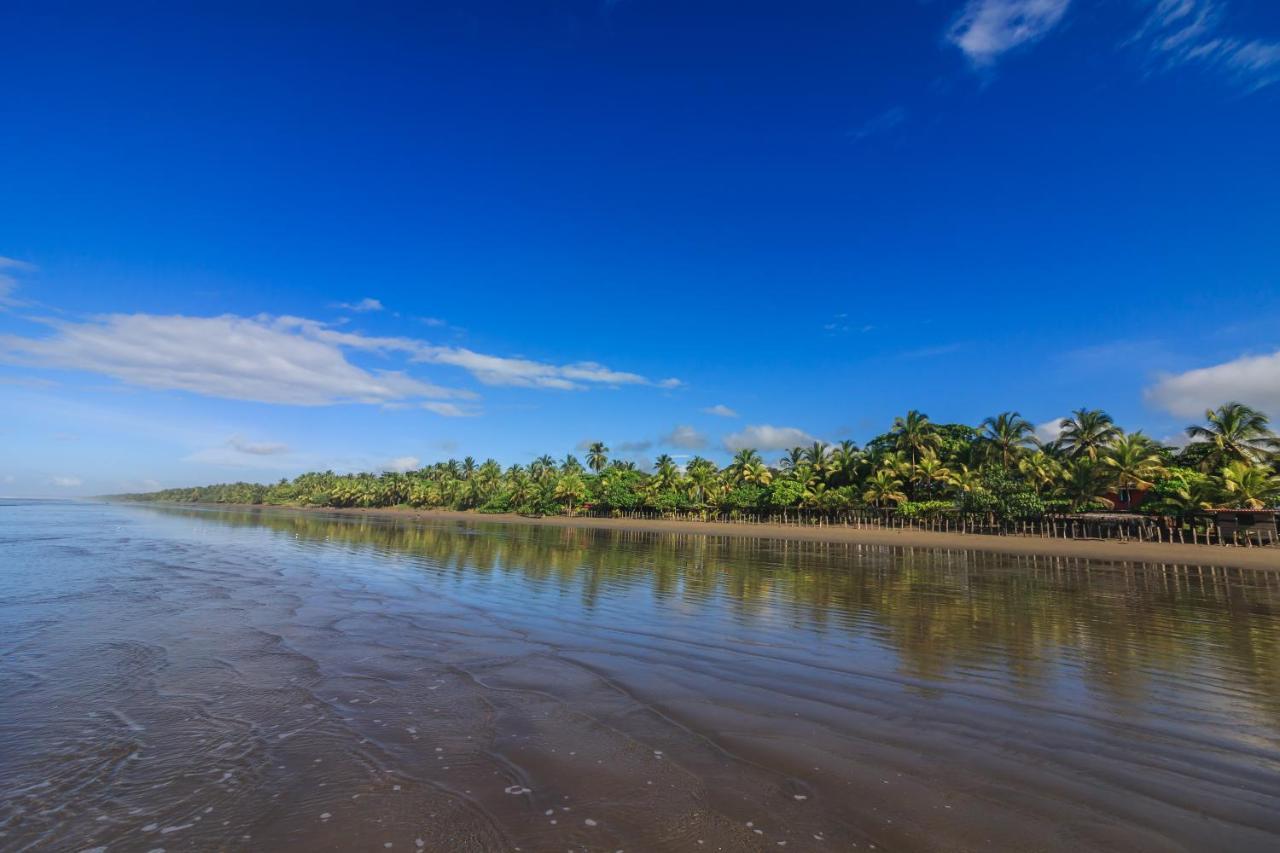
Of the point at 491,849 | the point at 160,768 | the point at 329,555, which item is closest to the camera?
the point at 491,849

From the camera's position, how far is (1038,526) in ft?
203

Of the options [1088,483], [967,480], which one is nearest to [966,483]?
[967,480]

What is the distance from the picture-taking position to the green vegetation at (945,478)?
52219 mm

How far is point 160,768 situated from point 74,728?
7.48 ft

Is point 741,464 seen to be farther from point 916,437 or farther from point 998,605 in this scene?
point 998,605

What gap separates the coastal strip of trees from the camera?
2037 inches

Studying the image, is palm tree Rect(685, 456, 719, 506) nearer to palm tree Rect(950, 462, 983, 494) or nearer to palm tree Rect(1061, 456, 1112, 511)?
palm tree Rect(950, 462, 983, 494)

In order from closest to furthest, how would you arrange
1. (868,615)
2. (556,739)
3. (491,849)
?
(491,849) → (556,739) → (868,615)

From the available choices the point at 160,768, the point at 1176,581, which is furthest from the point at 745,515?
the point at 160,768

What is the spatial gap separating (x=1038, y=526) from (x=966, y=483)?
7.90m

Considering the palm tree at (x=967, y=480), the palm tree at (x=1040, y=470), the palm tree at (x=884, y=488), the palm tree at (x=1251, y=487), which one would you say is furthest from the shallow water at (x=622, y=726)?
the palm tree at (x=884, y=488)

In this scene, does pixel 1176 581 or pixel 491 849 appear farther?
pixel 1176 581

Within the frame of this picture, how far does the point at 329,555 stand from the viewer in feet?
109

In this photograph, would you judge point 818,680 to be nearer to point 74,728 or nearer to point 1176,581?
point 74,728
